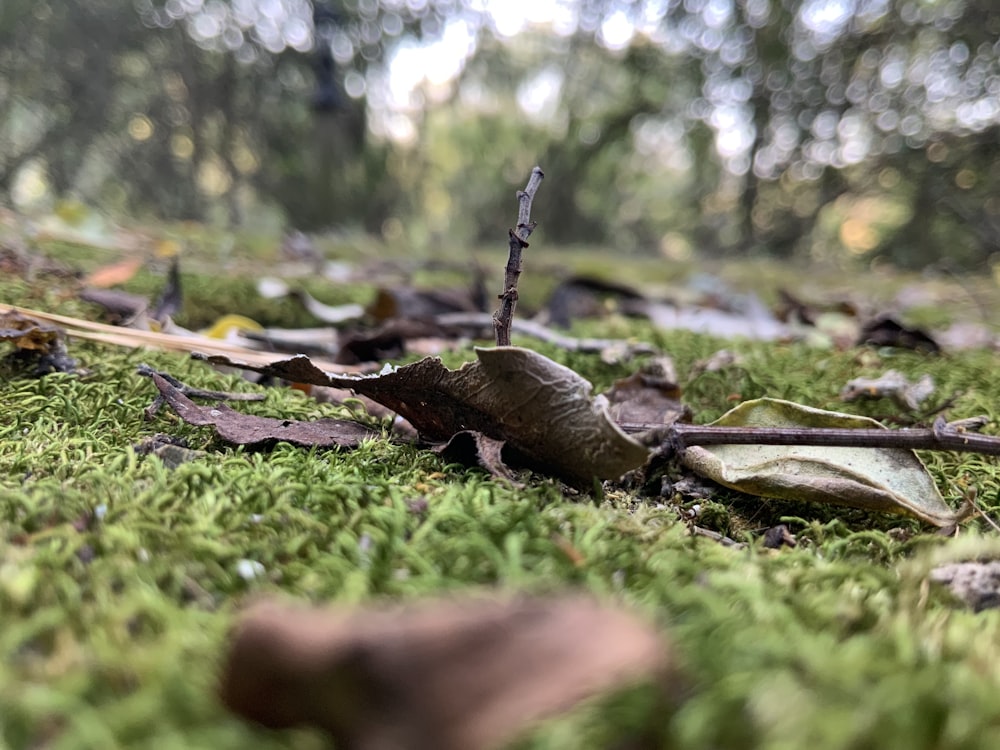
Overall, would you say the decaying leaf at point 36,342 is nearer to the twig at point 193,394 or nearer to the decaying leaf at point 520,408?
the twig at point 193,394

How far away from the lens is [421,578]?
506mm

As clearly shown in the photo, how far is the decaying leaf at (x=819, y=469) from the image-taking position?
0.77m

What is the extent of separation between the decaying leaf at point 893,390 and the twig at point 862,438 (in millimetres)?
372

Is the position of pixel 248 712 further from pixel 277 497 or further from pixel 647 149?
pixel 647 149

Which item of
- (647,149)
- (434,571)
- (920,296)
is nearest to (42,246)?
(434,571)

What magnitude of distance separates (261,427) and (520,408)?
0.38 meters

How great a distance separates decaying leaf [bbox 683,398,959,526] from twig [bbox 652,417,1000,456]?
2 cm

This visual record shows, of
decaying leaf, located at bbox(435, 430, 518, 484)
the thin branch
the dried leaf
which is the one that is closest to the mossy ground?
decaying leaf, located at bbox(435, 430, 518, 484)

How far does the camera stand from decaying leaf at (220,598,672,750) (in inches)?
13.2

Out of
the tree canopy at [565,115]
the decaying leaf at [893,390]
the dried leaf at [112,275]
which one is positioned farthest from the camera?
the tree canopy at [565,115]

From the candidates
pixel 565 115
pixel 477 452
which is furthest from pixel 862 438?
pixel 565 115

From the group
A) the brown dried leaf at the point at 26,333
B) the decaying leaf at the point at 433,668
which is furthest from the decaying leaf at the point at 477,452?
the brown dried leaf at the point at 26,333

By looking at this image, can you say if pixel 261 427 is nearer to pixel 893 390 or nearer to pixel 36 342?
pixel 36 342

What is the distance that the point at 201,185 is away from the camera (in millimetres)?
9117
